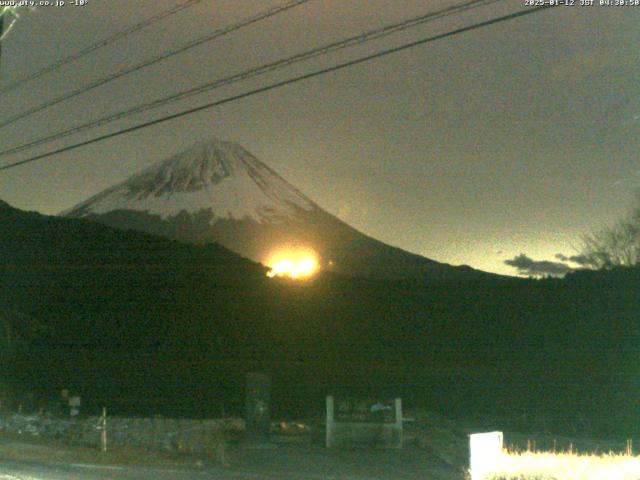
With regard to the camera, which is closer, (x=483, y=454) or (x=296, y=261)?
(x=483, y=454)

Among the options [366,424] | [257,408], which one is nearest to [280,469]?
[366,424]

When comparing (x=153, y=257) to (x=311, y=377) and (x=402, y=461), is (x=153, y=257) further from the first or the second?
(x=402, y=461)

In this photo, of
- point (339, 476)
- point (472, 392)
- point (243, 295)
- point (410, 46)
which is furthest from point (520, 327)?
point (410, 46)

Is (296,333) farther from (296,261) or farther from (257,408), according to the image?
(296,261)

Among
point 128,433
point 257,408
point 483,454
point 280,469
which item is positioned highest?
point 483,454

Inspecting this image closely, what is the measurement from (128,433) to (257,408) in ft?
13.8

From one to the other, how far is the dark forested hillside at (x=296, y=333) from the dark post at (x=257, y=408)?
20.0 meters

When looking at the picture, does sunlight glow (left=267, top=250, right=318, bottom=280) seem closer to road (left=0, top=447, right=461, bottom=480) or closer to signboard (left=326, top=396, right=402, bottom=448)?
signboard (left=326, top=396, right=402, bottom=448)

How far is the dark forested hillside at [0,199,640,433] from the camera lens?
4566cm

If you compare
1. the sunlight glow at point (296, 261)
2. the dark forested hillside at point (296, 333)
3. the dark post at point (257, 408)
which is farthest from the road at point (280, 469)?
the sunlight glow at point (296, 261)

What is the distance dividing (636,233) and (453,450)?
2341 centimetres

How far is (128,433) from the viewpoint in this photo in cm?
2020

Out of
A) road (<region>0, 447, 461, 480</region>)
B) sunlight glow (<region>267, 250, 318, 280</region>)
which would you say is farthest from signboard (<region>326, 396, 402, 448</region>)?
sunlight glow (<region>267, 250, 318, 280</region>)

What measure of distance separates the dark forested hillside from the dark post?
1998 cm
